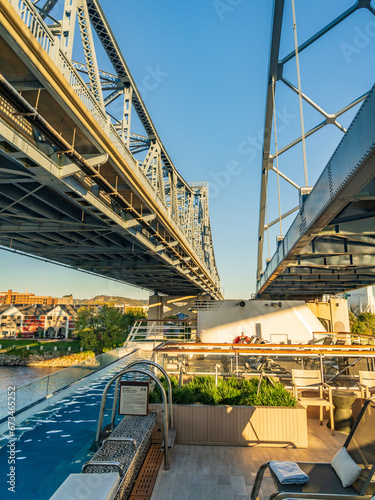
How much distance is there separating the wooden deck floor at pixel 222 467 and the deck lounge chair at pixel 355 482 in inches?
22.9

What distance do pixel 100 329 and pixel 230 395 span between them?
6083cm

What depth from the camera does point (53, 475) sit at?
16.3 ft

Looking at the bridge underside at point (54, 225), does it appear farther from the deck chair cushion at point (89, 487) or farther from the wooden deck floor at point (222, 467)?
the wooden deck floor at point (222, 467)

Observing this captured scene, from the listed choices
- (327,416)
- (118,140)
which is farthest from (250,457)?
→ (118,140)

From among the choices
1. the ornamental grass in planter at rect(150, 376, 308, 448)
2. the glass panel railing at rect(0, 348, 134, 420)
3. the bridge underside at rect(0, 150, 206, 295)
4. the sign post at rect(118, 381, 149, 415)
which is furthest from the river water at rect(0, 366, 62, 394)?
the sign post at rect(118, 381, 149, 415)

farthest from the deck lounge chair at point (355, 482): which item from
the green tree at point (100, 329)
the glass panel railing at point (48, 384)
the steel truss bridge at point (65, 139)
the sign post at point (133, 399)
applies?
the green tree at point (100, 329)

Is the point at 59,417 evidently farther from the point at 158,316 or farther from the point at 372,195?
the point at 158,316

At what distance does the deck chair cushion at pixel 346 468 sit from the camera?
3197 millimetres

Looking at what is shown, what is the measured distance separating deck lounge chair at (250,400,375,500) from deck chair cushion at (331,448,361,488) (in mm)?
36

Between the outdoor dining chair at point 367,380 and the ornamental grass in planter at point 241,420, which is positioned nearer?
the ornamental grass in planter at point 241,420

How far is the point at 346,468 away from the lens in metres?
3.30

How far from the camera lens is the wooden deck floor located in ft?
13.2

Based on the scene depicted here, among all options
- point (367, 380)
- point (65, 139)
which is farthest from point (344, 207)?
point (65, 139)

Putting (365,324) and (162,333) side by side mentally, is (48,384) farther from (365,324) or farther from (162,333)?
(365,324)
